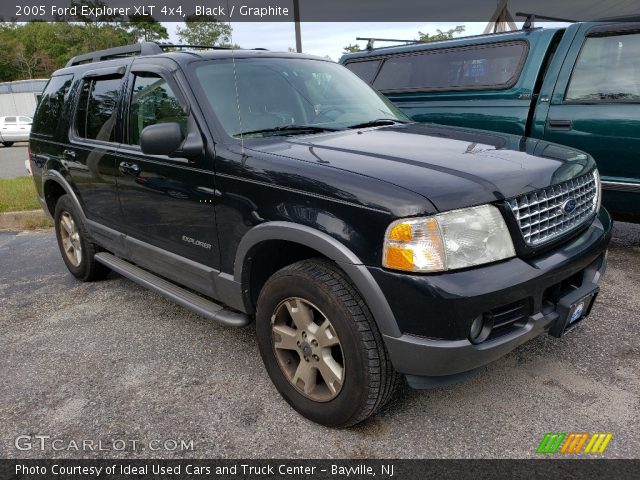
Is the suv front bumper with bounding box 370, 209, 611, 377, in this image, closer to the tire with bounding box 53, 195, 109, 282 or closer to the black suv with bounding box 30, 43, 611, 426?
the black suv with bounding box 30, 43, 611, 426

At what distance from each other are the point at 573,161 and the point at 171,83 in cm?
230

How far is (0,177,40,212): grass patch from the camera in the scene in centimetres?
726

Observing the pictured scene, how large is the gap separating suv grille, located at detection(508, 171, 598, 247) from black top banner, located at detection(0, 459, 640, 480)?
943 mm

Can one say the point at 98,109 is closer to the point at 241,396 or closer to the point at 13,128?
the point at 241,396

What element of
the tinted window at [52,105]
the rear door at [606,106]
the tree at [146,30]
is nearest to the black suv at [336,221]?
the tinted window at [52,105]

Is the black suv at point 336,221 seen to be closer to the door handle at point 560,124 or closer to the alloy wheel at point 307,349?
the alloy wheel at point 307,349

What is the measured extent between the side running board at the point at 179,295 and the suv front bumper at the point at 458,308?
1053 millimetres

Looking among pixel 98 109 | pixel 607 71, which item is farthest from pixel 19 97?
pixel 607 71

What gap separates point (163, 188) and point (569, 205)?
88.5 inches

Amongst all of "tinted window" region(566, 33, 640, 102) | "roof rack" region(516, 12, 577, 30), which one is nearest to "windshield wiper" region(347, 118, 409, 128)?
"tinted window" region(566, 33, 640, 102)

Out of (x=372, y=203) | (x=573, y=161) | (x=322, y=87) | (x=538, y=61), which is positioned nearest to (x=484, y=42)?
(x=538, y=61)

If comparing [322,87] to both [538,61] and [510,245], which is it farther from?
[538,61]

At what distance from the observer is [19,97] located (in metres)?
36.2

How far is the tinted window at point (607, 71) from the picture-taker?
426 centimetres
